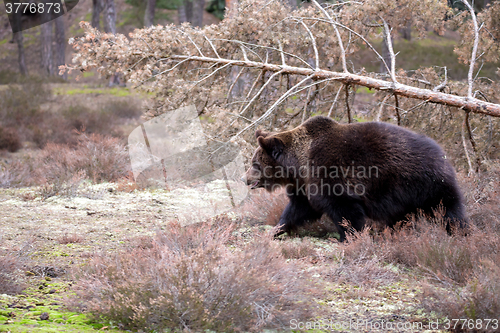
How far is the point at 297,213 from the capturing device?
593cm

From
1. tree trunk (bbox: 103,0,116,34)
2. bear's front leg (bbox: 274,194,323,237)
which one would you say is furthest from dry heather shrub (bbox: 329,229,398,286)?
tree trunk (bbox: 103,0,116,34)

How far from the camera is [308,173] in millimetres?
5570

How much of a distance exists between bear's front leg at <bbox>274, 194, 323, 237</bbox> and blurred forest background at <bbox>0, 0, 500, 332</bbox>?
0.24 m

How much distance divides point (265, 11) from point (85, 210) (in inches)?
210

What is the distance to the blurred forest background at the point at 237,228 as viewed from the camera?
316 cm

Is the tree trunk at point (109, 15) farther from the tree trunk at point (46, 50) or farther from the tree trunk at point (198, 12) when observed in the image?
the tree trunk at point (46, 50)

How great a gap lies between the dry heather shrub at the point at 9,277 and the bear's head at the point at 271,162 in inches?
132

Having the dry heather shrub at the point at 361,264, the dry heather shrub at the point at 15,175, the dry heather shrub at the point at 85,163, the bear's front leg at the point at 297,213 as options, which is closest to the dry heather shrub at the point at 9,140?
the dry heather shrub at the point at 85,163

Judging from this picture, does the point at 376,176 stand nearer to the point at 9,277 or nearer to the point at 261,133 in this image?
the point at 261,133

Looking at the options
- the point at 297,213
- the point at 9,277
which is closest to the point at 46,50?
the point at 297,213

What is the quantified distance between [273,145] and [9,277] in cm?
361

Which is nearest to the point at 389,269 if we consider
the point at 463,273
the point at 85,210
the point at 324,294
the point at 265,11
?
the point at 463,273

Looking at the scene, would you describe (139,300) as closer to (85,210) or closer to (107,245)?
(107,245)

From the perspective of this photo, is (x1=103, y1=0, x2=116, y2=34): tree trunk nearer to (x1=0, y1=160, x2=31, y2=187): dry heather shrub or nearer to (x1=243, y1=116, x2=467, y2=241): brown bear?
(x1=0, y1=160, x2=31, y2=187): dry heather shrub
